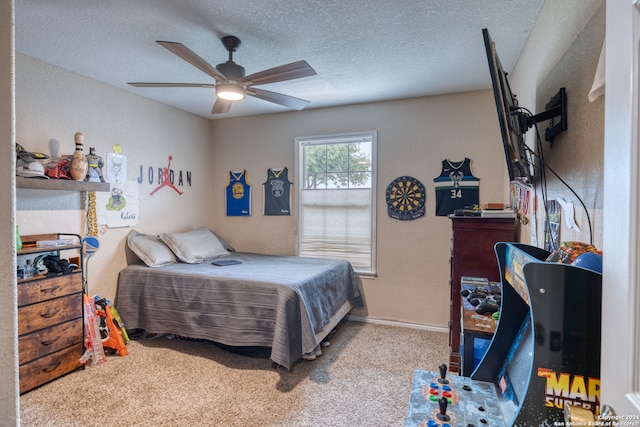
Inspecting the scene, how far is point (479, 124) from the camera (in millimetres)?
3289

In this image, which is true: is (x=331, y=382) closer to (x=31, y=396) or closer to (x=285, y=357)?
(x=285, y=357)

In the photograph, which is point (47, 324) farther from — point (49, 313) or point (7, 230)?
point (7, 230)

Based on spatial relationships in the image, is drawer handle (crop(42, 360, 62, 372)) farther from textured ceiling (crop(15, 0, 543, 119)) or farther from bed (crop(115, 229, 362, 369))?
textured ceiling (crop(15, 0, 543, 119))

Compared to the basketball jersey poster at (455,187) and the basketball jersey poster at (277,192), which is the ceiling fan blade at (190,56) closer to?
the basketball jersey poster at (277,192)

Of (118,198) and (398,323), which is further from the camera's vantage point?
(398,323)

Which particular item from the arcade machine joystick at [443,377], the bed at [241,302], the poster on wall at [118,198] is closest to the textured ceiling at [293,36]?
the poster on wall at [118,198]

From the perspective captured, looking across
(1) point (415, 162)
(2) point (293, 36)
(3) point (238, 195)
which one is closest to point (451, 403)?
(2) point (293, 36)

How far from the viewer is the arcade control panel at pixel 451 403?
0.88m

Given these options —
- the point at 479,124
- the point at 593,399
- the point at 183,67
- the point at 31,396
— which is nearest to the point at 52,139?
the point at 183,67

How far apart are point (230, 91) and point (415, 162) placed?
2.12 metres

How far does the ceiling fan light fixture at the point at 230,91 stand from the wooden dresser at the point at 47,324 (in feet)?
5.65

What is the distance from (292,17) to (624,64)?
6.10 feet

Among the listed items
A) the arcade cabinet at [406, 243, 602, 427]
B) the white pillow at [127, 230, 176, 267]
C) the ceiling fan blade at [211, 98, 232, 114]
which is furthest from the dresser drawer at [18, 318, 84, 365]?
the arcade cabinet at [406, 243, 602, 427]

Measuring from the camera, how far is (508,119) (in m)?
1.39
